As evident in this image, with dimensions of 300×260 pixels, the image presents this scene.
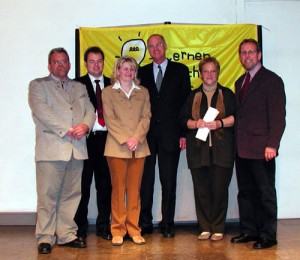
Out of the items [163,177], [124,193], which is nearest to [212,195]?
[163,177]

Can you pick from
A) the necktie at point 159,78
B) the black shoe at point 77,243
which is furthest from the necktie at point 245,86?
the black shoe at point 77,243

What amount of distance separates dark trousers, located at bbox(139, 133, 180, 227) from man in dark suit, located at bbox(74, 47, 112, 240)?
348 mm

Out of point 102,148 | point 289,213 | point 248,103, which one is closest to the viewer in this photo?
Answer: point 248,103

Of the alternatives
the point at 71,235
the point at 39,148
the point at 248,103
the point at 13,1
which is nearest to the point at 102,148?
the point at 39,148

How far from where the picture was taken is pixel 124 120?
332cm

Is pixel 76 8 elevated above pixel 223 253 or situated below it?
above

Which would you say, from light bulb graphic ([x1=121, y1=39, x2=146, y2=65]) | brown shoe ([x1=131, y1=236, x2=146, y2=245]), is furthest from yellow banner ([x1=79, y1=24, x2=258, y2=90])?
brown shoe ([x1=131, y1=236, x2=146, y2=245])

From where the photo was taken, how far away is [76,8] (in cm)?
437

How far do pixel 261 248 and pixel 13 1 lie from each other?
364 cm

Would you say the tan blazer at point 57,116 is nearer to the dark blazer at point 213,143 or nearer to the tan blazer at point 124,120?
the tan blazer at point 124,120

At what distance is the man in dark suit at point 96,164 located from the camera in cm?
349

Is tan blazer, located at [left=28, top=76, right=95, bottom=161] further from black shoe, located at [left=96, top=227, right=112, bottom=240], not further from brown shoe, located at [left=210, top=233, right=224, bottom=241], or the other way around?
brown shoe, located at [left=210, top=233, right=224, bottom=241]

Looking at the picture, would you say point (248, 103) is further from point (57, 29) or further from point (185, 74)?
point (57, 29)

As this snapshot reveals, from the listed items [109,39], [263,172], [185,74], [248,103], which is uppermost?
[109,39]
